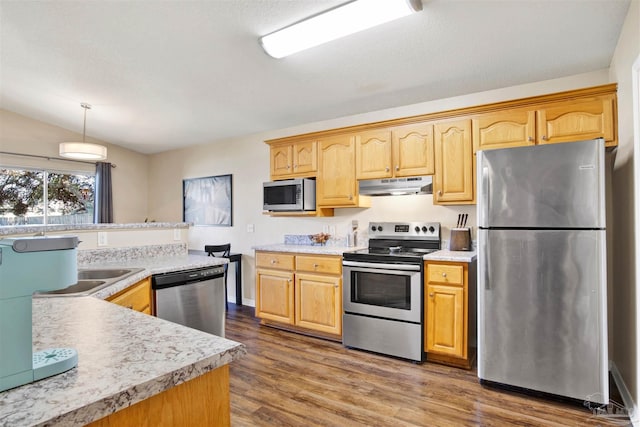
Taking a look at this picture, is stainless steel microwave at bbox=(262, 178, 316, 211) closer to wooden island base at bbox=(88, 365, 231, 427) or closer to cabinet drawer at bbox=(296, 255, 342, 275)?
cabinet drawer at bbox=(296, 255, 342, 275)

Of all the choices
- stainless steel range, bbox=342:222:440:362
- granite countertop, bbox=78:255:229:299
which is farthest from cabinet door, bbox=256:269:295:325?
granite countertop, bbox=78:255:229:299

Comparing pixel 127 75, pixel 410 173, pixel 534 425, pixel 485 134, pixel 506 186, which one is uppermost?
pixel 127 75

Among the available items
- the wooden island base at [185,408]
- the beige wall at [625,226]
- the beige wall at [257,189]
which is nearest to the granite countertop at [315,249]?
the beige wall at [257,189]

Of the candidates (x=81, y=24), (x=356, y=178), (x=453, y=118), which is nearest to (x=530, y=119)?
(x=453, y=118)

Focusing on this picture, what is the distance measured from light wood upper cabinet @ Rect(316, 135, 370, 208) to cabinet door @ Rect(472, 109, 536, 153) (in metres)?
1.17

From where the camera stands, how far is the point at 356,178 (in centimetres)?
346

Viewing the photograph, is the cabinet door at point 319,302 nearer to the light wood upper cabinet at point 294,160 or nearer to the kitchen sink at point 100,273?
the light wood upper cabinet at point 294,160

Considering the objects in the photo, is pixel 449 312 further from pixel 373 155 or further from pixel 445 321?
pixel 373 155

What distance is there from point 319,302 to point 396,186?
1.35m

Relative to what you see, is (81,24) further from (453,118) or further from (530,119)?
(530,119)

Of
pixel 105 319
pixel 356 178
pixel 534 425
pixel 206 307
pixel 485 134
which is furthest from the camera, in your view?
pixel 356 178

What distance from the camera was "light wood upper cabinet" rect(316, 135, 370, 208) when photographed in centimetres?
350

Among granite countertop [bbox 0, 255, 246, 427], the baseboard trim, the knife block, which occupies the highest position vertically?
the knife block

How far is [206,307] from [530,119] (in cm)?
286
